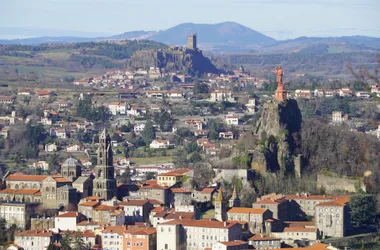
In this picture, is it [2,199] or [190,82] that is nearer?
[2,199]

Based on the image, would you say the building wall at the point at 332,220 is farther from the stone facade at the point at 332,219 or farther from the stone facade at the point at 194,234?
the stone facade at the point at 194,234

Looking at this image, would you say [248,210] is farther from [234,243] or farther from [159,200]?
[159,200]

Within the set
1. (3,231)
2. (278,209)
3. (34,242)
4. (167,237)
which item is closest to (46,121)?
(3,231)

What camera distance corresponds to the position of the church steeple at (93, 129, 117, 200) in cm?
4641

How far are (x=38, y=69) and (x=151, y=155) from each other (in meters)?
81.6

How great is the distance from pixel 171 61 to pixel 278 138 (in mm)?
98931

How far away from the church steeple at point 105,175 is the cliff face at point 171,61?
312 feet

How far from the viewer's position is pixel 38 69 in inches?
5955

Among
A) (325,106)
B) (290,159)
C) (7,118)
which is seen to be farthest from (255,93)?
(290,159)

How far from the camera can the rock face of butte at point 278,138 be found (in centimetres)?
4897

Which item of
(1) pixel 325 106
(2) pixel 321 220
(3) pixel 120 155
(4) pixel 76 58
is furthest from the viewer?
(4) pixel 76 58

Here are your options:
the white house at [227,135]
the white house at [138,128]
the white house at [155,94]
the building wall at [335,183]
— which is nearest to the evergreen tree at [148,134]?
the white house at [138,128]

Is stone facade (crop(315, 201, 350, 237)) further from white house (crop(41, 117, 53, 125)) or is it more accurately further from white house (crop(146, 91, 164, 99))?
white house (crop(146, 91, 164, 99))

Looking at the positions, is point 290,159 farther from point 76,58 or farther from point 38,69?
point 76,58
